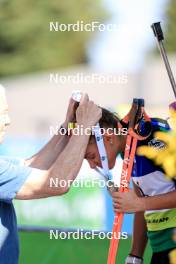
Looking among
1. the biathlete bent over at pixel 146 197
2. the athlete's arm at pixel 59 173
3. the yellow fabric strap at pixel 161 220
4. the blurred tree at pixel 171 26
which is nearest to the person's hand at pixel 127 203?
the biathlete bent over at pixel 146 197

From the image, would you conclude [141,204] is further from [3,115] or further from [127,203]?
[3,115]

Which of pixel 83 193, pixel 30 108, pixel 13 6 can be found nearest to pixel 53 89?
pixel 30 108

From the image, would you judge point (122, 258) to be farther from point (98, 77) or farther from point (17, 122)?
point (17, 122)

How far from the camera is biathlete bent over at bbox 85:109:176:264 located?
3.55m

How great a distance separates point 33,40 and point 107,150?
28455mm

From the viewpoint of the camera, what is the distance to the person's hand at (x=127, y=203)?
353 centimetres

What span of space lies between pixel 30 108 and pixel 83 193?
24105 mm

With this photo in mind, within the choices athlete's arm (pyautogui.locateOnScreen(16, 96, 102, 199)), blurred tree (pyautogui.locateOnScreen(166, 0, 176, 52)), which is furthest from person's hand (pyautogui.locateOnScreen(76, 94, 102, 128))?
blurred tree (pyautogui.locateOnScreen(166, 0, 176, 52))

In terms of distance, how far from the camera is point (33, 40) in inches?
1253

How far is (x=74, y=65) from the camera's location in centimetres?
3275

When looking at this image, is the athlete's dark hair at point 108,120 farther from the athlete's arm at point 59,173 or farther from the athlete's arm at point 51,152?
the athlete's arm at point 59,173

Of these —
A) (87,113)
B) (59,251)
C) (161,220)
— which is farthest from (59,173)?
(59,251)

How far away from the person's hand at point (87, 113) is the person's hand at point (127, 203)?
1.22 ft

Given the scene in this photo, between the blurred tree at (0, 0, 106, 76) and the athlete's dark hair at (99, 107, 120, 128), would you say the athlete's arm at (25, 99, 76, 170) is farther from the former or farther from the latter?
the blurred tree at (0, 0, 106, 76)
